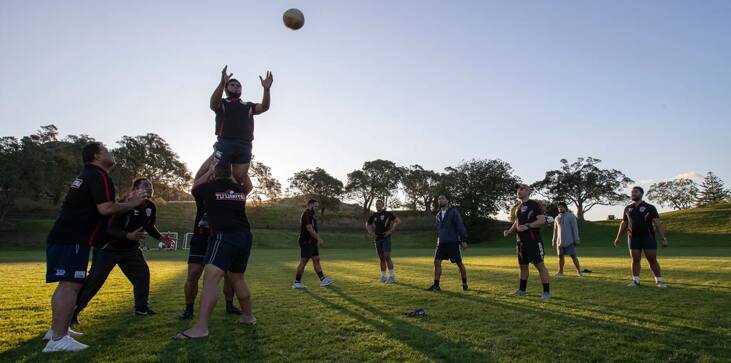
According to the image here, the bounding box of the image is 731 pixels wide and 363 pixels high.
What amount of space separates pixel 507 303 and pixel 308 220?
18.9 feet

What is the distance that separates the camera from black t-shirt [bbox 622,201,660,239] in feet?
38.5

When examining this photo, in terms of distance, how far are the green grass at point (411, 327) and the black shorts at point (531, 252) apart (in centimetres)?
78

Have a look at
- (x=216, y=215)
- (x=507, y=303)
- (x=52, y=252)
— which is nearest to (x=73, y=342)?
(x=52, y=252)

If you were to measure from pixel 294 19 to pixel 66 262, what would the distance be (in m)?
5.41

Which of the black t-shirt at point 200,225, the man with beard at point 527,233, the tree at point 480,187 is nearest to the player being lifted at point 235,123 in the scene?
the black t-shirt at point 200,225

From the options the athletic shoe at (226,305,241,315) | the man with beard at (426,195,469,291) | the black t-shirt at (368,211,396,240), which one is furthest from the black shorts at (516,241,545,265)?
the athletic shoe at (226,305,241,315)

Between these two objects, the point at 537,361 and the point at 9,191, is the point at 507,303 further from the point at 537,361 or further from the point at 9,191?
the point at 9,191

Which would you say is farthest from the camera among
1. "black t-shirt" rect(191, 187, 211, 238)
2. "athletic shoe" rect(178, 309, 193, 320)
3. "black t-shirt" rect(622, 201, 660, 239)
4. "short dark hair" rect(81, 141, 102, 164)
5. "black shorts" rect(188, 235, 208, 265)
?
"black t-shirt" rect(622, 201, 660, 239)

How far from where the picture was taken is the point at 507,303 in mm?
8500

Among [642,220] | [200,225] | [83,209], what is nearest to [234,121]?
[200,225]

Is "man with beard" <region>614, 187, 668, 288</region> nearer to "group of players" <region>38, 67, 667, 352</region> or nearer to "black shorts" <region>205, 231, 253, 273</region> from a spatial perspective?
"group of players" <region>38, 67, 667, 352</region>

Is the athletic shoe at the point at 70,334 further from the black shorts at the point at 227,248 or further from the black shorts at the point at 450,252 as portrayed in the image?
the black shorts at the point at 450,252

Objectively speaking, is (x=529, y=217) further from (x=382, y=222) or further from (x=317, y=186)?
(x=317, y=186)

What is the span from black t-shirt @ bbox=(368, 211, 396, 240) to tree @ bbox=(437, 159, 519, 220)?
61.9 metres
